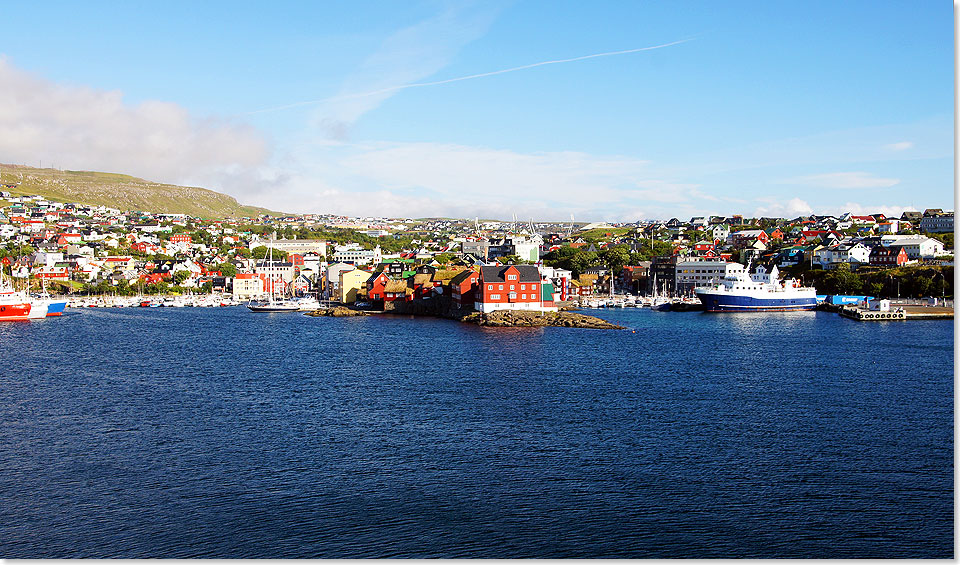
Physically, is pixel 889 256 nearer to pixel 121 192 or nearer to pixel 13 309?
pixel 13 309

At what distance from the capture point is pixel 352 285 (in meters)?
30.9

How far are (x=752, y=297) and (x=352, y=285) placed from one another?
1387 cm

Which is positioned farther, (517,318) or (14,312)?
(14,312)

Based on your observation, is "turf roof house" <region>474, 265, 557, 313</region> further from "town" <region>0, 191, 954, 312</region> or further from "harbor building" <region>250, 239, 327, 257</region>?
"harbor building" <region>250, 239, 327, 257</region>

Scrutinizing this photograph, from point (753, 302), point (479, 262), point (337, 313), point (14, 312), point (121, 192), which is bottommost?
point (337, 313)

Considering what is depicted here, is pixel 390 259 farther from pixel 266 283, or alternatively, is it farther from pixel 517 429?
pixel 517 429

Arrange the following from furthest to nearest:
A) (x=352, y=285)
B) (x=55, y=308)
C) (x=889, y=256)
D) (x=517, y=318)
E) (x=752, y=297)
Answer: (x=889, y=256) → (x=352, y=285) → (x=752, y=297) → (x=55, y=308) → (x=517, y=318)

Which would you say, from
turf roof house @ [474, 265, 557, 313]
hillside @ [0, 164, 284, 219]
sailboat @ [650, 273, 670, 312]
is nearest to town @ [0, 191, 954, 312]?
turf roof house @ [474, 265, 557, 313]

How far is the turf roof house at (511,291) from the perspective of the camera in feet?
76.8

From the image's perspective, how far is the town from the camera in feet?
92.6

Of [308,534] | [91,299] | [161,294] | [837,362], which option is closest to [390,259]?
[161,294]

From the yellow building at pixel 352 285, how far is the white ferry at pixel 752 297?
1192 centimetres

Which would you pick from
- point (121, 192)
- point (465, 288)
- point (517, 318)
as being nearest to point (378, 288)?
point (465, 288)

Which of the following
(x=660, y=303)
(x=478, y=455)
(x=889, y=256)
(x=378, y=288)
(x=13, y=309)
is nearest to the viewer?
(x=478, y=455)
